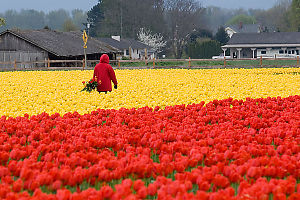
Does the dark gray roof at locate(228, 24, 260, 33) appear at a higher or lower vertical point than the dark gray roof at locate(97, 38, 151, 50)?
Result: higher

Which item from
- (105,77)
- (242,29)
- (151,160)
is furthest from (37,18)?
(151,160)

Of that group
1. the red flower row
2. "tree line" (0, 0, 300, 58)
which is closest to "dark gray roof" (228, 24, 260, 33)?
"tree line" (0, 0, 300, 58)

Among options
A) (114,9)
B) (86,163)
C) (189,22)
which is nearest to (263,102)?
(86,163)

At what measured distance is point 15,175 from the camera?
4508 mm

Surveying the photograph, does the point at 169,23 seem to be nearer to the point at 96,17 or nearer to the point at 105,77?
the point at 96,17

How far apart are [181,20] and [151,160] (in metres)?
76.6

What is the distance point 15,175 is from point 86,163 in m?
0.73

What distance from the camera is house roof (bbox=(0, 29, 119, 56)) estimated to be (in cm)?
3892

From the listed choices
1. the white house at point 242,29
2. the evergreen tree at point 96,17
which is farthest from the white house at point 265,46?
the white house at point 242,29

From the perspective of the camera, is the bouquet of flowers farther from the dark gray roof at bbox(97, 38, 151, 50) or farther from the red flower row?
the dark gray roof at bbox(97, 38, 151, 50)

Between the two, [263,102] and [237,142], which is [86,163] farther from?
[263,102]

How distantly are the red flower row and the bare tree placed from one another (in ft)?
239

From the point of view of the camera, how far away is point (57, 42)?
41812 millimetres

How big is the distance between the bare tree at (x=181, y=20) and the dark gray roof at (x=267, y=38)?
15158mm
